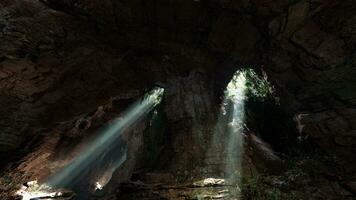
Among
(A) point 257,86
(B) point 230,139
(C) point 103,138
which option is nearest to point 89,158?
(C) point 103,138

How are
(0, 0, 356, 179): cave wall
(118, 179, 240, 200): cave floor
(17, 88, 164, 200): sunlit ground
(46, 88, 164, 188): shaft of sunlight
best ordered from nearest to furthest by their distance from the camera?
1. (118, 179, 240, 200): cave floor
2. (0, 0, 356, 179): cave wall
3. (17, 88, 164, 200): sunlit ground
4. (46, 88, 164, 188): shaft of sunlight

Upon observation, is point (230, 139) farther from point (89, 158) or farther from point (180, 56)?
point (89, 158)

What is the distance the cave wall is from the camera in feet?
34.4

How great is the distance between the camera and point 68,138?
15.4 metres

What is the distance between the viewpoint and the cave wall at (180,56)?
1050 centimetres

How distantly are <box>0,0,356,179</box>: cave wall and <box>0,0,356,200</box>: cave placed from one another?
0.13ft

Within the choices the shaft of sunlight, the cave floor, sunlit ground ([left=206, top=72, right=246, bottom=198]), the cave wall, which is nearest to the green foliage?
sunlit ground ([left=206, top=72, right=246, bottom=198])

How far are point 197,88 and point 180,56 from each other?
168 cm

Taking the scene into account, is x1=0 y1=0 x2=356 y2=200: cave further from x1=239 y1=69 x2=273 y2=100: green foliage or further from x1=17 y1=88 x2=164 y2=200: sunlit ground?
x1=17 y1=88 x2=164 y2=200: sunlit ground

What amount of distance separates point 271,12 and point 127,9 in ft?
17.0

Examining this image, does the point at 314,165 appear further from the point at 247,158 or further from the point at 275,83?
the point at 275,83

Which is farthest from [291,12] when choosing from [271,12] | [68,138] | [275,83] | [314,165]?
[68,138]

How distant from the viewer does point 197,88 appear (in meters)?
12.4

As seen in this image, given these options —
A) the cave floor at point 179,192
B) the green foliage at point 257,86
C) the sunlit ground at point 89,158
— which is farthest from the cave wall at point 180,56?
the sunlit ground at point 89,158
